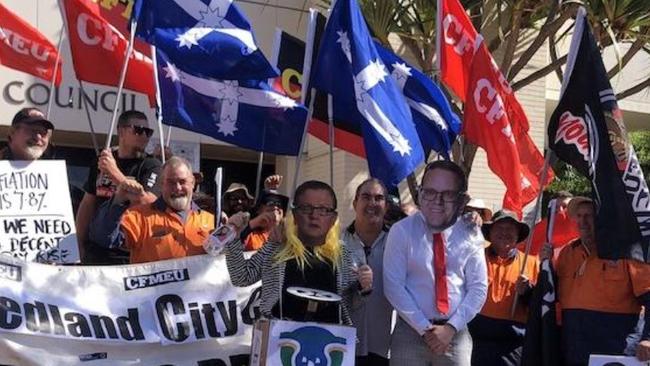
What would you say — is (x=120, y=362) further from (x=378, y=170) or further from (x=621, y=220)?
(x=621, y=220)

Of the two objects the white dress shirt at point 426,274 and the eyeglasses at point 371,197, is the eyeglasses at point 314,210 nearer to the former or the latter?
the white dress shirt at point 426,274

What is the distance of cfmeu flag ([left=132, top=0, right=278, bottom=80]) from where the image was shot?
591 cm

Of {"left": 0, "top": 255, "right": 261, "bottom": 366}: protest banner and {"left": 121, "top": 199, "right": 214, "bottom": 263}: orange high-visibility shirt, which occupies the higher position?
{"left": 121, "top": 199, "right": 214, "bottom": 263}: orange high-visibility shirt

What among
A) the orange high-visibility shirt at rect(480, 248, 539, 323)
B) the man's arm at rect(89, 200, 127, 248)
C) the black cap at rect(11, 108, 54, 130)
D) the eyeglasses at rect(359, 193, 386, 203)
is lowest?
the orange high-visibility shirt at rect(480, 248, 539, 323)

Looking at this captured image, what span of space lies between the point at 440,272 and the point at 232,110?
7.10 ft

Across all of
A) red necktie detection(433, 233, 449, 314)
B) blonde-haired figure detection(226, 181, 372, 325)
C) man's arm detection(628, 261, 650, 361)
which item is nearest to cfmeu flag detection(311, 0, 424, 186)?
red necktie detection(433, 233, 449, 314)

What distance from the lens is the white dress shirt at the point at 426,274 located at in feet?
15.7

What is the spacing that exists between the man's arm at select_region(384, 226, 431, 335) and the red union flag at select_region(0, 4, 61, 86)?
3.51 metres

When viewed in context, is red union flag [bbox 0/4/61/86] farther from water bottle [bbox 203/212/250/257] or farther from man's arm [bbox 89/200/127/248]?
water bottle [bbox 203/212/250/257]

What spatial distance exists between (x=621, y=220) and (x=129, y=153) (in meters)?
2.99

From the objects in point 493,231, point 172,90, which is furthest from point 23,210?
point 493,231

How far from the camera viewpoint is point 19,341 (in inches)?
191

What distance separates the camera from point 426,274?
4.84 m

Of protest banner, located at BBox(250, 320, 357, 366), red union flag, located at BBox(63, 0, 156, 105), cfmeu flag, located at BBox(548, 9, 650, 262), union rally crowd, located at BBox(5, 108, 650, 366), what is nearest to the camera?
protest banner, located at BBox(250, 320, 357, 366)
